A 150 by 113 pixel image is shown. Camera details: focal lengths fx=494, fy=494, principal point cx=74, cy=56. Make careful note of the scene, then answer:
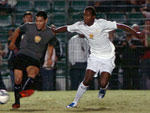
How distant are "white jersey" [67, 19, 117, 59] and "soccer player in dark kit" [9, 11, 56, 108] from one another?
69 centimetres

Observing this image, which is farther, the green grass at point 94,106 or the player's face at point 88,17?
the player's face at point 88,17

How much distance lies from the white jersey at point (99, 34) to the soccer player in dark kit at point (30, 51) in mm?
688

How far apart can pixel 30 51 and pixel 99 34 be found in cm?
143

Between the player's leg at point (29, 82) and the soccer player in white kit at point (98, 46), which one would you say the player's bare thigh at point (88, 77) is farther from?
the player's leg at point (29, 82)

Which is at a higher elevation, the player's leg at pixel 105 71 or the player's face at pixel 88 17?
the player's face at pixel 88 17

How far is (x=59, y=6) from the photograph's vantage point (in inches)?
626

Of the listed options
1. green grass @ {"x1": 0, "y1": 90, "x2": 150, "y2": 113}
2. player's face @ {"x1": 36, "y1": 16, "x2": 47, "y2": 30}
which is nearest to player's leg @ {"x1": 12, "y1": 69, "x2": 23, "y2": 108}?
green grass @ {"x1": 0, "y1": 90, "x2": 150, "y2": 113}

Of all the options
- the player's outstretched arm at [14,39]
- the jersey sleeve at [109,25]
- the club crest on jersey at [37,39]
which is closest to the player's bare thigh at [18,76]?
the player's outstretched arm at [14,39]

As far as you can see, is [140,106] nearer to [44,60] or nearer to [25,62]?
[25,62]

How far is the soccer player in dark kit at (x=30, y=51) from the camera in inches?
358

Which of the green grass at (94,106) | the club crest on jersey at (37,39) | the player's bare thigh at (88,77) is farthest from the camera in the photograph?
the player's bare thigh at (88,77)

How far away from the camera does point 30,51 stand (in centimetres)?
930

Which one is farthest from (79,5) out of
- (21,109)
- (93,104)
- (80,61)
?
(21,109)

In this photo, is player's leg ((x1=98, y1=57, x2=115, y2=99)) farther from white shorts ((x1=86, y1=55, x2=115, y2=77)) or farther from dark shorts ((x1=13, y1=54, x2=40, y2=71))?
dark shorts ((x1=13, y1=54, x2=40, y2=71))
